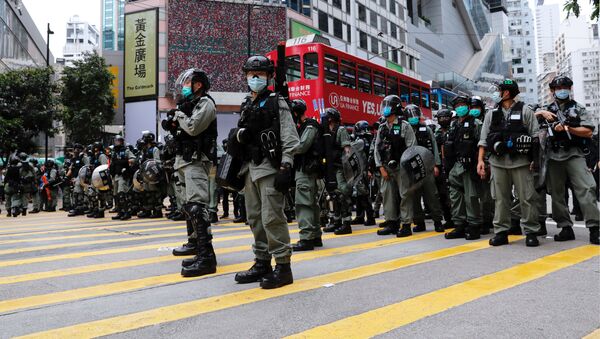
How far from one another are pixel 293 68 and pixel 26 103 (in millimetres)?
16416

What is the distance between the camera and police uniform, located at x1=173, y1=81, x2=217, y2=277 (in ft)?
13.8

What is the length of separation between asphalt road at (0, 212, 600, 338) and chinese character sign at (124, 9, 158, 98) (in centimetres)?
2877

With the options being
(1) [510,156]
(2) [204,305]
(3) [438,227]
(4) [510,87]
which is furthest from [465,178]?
(2) [204,305]

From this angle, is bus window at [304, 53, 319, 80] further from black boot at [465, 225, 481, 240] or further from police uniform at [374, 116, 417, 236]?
black boot at [465, 225, 481, 240]

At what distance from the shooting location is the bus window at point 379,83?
48.2 ft

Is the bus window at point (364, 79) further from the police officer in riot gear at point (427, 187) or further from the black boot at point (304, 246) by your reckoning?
the black boot at point (304, 246)

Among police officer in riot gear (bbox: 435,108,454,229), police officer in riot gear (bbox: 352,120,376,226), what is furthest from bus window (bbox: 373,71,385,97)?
police officer in riot gear (bbox: 435,108,454,229)

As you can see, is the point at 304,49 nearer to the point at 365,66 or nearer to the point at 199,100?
the point at 365,66

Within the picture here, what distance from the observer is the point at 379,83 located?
14.9 m

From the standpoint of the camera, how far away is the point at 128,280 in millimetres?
4066

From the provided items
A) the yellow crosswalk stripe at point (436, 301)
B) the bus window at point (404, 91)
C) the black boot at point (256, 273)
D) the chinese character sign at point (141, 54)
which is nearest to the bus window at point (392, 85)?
the bus window at point (404, 91)

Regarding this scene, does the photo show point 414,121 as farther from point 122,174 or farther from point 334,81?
point 122,174

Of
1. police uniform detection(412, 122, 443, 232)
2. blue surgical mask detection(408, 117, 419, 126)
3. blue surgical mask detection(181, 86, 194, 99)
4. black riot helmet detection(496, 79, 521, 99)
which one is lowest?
police uniform detection(412, 122, 443, 232)

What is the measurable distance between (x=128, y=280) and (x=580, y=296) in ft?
11.9
